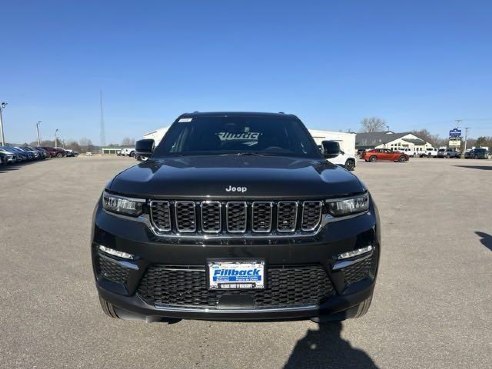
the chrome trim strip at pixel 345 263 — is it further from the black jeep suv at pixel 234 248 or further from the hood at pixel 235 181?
the hood at pixel 235 181

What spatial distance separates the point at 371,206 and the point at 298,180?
64 cm

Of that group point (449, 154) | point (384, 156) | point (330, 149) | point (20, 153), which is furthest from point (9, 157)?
point (449, 154)

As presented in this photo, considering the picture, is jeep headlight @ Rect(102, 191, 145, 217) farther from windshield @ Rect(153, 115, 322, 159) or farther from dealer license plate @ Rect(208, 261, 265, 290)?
windshield @ Rect(153, 115, 322, 159)

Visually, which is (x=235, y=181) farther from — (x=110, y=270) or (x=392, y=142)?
(x=392, y=142)

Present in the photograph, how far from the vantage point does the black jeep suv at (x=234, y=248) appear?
253cm

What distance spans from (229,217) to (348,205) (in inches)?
32.8

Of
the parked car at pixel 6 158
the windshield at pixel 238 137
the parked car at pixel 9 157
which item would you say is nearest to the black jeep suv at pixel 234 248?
the windshield at pixel 238 137

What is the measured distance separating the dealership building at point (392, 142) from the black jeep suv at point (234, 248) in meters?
98.4

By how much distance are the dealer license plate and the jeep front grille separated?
0.20m

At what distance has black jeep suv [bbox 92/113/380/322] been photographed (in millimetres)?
2527

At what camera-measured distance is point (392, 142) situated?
326 feet

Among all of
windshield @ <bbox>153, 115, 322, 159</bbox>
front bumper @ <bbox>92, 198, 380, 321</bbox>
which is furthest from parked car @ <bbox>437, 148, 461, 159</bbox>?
front bumper @ <bbox>92, 198, 380, 321</bbox>

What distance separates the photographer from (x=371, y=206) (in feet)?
9.73

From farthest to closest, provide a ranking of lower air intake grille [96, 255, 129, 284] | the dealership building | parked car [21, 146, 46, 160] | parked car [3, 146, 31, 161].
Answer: the dealership building
parked car [21, 146, 46, 160]
parked car [3, 146, 31, 161]
lower air intake grille [96, 255, 129, 284]
